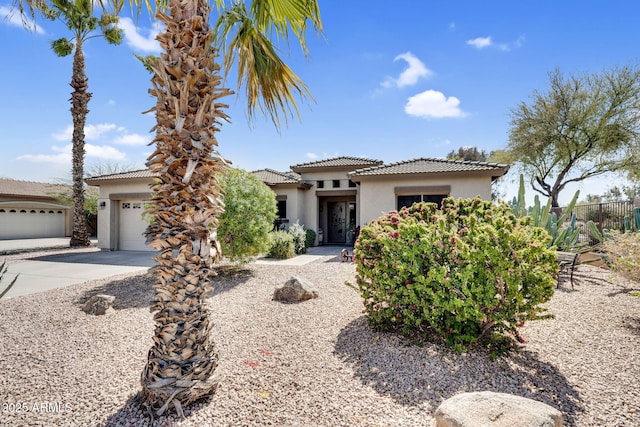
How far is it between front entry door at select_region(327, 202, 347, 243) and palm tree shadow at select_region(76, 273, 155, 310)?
11928 mm

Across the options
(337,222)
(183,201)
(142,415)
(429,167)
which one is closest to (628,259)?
(183,201)

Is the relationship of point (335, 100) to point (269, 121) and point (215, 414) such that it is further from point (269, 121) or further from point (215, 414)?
point (215, 414)

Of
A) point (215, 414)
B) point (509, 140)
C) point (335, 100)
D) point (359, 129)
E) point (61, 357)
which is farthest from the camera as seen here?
point (509, 140)

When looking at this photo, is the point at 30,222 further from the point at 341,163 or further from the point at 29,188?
the point at 341,163

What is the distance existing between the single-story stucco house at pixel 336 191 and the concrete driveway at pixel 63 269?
7.45 feet

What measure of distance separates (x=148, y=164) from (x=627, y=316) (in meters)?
8.24

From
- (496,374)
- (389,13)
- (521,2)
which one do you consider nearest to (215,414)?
(496,374)

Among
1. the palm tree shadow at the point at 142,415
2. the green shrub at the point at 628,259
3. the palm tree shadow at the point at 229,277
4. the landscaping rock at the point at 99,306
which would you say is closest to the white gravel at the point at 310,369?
the palm tree shadow at the point at 142,415

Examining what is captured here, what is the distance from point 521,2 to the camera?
308 inches

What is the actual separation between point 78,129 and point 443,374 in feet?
69.2

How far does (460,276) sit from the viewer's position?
4.02 m

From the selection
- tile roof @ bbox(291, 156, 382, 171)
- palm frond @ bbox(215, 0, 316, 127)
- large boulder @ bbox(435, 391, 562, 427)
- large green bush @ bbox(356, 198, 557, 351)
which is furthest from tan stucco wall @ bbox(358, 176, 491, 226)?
large boulder @ bbox(435, 391, 562, 427)

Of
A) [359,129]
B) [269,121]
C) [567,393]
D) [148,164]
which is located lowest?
[567,393]

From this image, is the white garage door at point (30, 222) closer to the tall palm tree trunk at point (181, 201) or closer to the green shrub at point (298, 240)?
the green shrub at point (298, 240)
